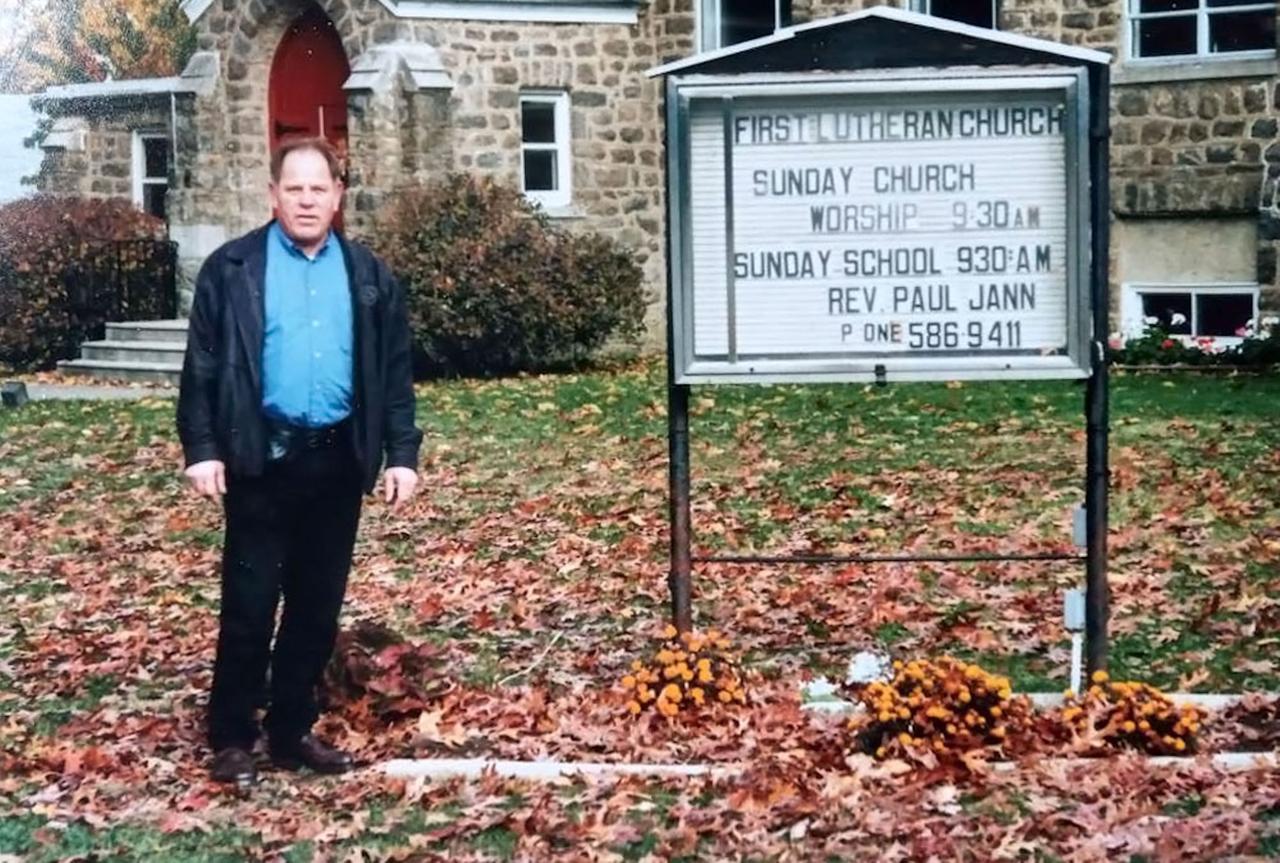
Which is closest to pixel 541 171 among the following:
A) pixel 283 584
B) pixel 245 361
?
pixel 283 584

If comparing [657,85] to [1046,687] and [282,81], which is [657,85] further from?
[1046,687]

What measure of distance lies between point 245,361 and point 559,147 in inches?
661

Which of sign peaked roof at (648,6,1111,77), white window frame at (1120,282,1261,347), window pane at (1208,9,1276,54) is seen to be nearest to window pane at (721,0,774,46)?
window pane at (1208,9,1276,54)

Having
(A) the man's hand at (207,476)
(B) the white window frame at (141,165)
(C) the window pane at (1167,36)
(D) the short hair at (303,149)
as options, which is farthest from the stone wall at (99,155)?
(A) the man's hand at (207,476)

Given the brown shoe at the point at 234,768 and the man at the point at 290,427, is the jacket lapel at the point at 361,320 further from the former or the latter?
the brown shoe at the point at 234,768

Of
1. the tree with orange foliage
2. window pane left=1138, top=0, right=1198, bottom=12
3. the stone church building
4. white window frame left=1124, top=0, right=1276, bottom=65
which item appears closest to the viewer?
white window frame left=1124, top=0, right=1276, bottom=65

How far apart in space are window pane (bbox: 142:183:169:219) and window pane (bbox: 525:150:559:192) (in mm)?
5238

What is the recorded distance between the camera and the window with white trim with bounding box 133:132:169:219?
25.2 m

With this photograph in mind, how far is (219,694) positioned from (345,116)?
17426 mm

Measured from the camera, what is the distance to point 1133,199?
1973 cm

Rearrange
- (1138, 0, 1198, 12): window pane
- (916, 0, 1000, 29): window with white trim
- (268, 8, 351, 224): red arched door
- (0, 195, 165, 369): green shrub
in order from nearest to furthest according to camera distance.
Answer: (1138, 0, 1198, 12): window pane
(916, 0, 1000, 29): window with white trim
(0, 195, 165, 369): green shrub
(268, 8, 351, 224): red arched door

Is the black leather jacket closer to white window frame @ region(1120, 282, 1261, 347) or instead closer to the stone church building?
white window frame @ region(1120, 282, 1261, 347)

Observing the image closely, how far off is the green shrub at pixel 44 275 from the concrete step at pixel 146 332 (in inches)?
22.2

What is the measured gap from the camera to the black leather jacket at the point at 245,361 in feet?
19.9
